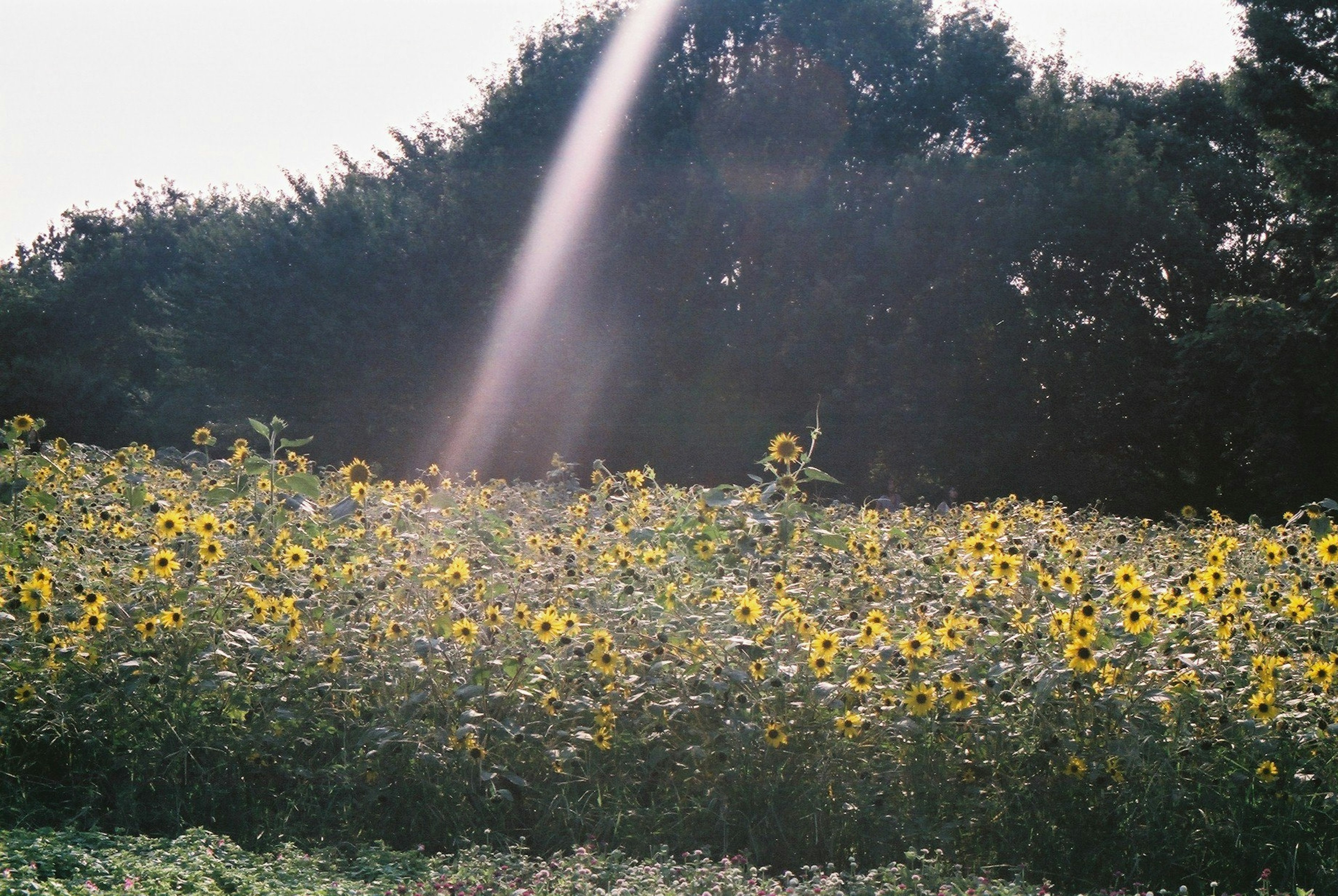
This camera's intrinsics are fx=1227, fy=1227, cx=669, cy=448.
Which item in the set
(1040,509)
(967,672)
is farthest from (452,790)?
(1040,509)

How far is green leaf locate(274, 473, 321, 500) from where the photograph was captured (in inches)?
203

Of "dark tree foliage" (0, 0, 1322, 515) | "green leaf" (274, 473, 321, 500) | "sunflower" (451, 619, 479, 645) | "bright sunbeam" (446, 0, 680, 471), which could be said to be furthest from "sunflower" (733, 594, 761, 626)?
"bright sunbeam" (446, 0, 680, 471)

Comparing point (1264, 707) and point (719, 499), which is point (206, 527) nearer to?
point (719, 499)

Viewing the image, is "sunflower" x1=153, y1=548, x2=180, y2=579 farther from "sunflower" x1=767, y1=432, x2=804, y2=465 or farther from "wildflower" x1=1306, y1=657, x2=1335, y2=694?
"wildflower" x1=1306, y1=657, x2=1335, y2=694

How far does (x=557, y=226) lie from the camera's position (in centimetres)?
1852

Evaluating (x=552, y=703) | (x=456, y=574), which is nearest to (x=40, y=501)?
(x=456, y=574)

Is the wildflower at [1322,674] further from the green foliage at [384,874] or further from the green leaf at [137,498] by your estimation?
the green leaf at [137,498]

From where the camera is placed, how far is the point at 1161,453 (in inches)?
665

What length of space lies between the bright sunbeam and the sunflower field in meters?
14.2

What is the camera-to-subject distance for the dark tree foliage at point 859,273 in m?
16.5

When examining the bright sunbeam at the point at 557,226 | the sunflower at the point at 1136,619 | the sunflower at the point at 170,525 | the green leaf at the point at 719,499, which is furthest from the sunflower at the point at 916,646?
the bright sunbeam at the point at 557,226

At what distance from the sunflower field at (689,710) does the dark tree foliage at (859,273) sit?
11943mm

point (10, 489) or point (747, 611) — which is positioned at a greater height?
point (10, 489)

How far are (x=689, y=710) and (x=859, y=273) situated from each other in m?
14.5
